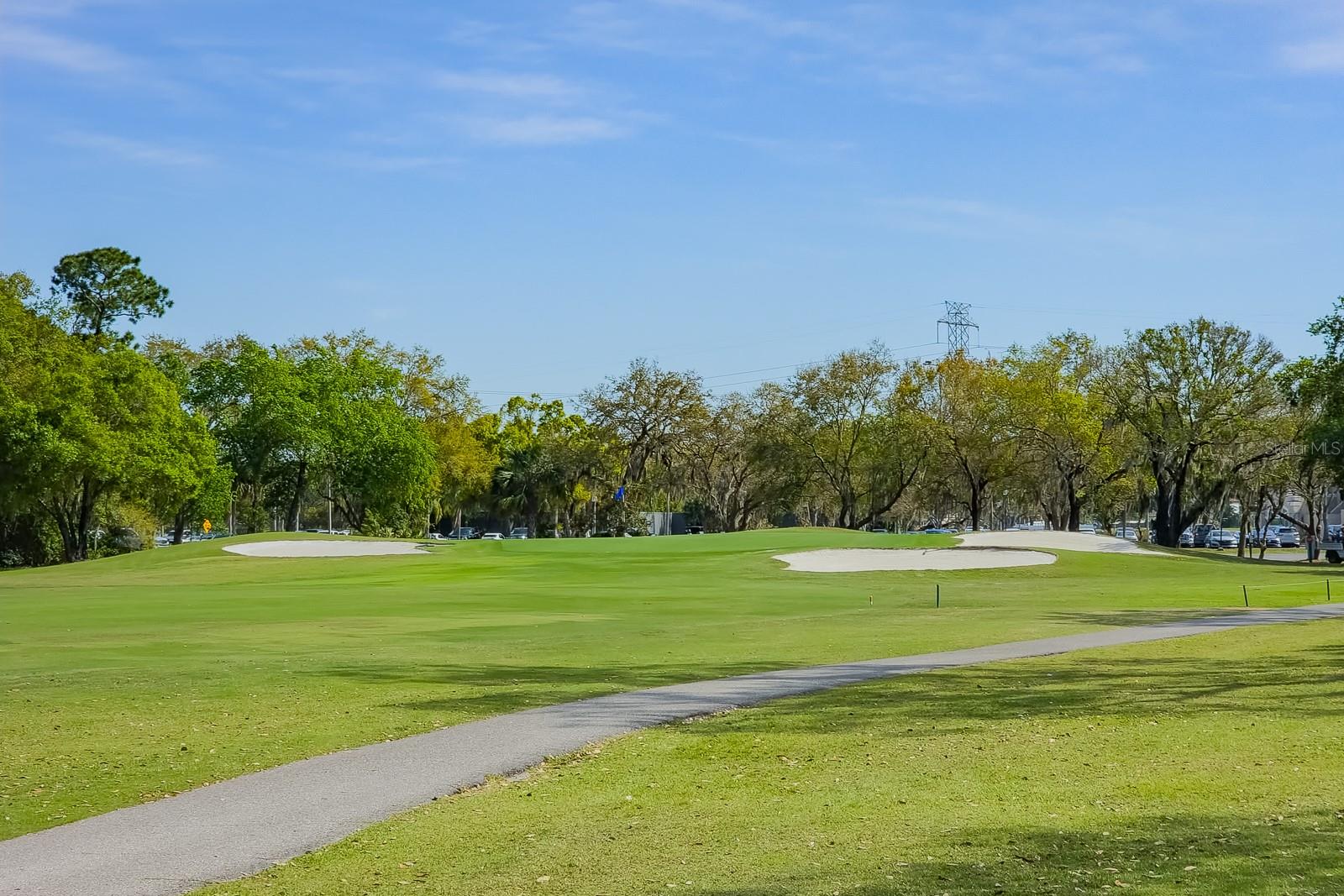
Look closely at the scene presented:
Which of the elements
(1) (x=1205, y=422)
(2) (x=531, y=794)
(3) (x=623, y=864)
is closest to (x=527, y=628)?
(2) (x=531, y=794)

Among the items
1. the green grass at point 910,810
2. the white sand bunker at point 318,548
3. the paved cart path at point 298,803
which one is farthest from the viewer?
the white sand bunker at point 318,548

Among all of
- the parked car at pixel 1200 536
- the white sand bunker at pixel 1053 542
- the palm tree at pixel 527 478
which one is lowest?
the parked car at pixel 1200 536

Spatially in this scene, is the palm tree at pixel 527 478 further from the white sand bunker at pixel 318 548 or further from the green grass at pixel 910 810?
the green grass at pixel 910 810

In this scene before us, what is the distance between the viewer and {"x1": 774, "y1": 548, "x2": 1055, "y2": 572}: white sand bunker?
53.4m

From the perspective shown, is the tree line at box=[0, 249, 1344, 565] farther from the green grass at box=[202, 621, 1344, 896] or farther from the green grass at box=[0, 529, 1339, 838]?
the green grass at box=[202, 621, 1344, 896]

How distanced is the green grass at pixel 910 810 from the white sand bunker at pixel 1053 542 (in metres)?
44.8

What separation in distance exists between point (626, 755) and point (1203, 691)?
26.0ft

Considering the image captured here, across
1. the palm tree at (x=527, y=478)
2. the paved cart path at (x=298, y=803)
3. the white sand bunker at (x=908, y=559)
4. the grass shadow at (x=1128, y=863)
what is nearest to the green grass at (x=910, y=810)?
the grass shadow at (x=1128, y=863)

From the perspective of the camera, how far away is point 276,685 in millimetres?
17188

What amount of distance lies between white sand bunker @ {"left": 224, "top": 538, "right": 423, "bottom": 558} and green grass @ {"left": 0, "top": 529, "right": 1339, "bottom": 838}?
1634 mm

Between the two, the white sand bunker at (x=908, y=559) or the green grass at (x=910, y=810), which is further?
the white sand bunker at (x=908, y=559)

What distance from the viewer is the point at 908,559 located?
55125mm

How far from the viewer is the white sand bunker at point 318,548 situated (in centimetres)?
6047

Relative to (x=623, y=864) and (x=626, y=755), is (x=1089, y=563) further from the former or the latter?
(x=623, y=864)
